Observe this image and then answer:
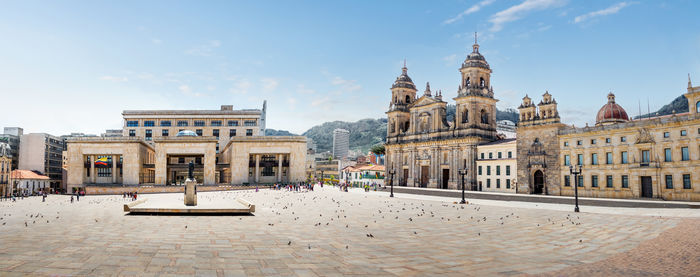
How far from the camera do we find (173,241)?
14.4 metres

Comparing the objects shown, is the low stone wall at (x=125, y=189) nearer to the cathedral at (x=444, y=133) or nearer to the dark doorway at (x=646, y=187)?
the cathedral at (x=444, y=133)

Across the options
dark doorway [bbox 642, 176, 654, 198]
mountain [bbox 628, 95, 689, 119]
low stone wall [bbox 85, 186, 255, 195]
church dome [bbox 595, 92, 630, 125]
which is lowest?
low stone wall [bbox 85, 186, 255, 195]

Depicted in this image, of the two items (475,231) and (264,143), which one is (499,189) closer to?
(264,143)

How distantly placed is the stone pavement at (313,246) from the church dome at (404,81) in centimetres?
6410

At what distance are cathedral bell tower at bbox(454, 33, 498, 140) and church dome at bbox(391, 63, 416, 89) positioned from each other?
15591mm

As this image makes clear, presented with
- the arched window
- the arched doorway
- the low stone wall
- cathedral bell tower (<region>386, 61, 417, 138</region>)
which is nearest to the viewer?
the arched doorway

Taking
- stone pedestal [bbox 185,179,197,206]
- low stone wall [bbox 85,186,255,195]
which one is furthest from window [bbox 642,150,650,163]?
low stone wall [bbox 85,186,255,195]

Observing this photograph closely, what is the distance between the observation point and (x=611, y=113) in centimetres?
6500

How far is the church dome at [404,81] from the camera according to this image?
84.2 metres

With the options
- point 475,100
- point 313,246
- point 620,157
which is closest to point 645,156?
point 620,157

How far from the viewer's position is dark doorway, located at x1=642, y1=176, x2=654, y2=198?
42562mm

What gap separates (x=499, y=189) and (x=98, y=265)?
57377 millimetres

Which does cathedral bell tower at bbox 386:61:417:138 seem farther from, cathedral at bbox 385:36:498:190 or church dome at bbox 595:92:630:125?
church dome at bbox 595:92:630:125

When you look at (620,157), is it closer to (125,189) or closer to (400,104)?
(400,104)
